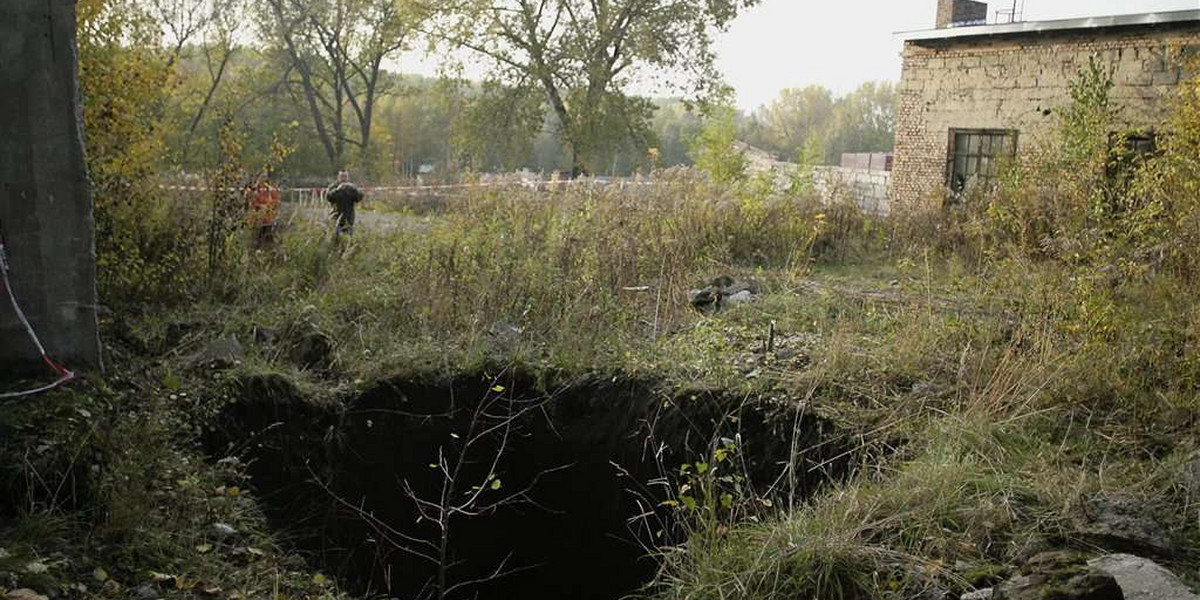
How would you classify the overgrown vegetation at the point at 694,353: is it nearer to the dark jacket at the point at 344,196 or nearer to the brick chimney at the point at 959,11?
the dark jacket at the point at 344,196

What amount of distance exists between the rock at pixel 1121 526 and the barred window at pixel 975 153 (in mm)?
11695

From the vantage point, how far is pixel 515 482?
729 centimetres

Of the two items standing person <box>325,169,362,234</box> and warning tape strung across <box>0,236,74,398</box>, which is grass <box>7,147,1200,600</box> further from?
standing person <box>325,169,362,234</box>

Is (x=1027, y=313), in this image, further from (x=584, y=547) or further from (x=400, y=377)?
(x=400, y=377)

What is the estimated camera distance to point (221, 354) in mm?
6410

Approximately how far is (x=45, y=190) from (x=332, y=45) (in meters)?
30.7

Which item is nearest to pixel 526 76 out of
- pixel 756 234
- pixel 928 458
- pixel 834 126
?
pixel 756 234

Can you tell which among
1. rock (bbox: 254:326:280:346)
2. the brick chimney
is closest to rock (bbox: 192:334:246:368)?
rock (bbox: 254:326:280:346)

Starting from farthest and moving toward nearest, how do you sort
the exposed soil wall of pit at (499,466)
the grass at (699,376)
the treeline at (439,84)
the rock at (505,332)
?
1. the treeline at (439,84)
2. the rock at (505,332)
3. the exposed soil wall of pit at (499,466)
4. the grass at (699,376)

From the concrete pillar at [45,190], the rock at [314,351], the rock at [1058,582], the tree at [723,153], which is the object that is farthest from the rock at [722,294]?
the tree at [723,153]

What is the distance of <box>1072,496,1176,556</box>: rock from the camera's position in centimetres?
397

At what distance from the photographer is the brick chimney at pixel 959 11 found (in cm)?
1797

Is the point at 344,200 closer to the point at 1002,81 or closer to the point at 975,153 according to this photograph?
the point at 975,153

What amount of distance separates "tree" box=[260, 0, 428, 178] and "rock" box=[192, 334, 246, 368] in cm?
2554
